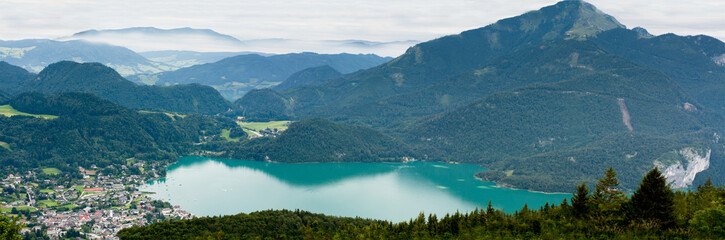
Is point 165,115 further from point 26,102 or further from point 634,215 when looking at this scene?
point 634,215

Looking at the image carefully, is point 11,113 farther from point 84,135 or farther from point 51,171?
point 51,171

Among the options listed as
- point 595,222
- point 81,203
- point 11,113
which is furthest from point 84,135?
point 595,222

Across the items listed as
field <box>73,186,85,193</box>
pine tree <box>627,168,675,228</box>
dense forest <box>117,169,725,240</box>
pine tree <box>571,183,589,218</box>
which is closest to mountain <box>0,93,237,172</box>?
field <box>73,186,85,193</box>

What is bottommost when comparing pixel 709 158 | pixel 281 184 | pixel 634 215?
pixel 281 184

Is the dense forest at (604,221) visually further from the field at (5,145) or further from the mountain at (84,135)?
the field at (5,145)

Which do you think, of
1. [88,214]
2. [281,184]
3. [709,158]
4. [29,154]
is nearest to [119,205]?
[88,214]

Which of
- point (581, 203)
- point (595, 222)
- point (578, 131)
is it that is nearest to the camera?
point (595, 222)
